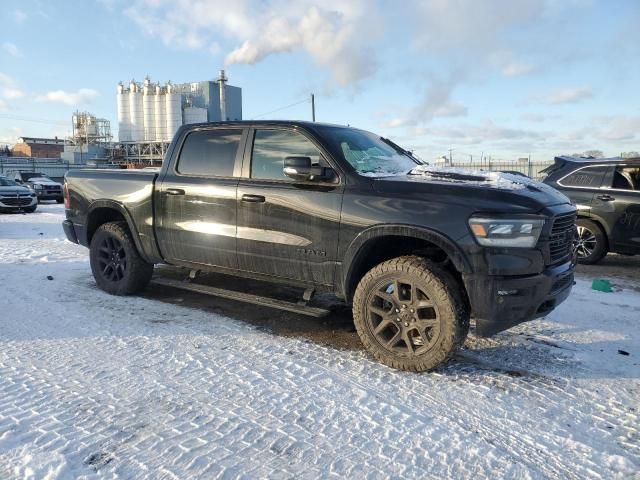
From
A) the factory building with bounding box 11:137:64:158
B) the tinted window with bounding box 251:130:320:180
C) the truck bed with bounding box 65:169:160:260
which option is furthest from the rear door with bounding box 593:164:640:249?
the factory building with bounding box 11:137:64:158

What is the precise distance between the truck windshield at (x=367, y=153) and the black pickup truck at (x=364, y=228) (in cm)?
2

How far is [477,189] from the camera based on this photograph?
11.7ft

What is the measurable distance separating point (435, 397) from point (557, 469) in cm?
90

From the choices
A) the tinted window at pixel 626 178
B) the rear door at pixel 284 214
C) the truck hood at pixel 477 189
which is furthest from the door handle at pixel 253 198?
the tinted window at pixel 626 178

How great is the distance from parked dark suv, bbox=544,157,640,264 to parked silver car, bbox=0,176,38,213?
1594cm

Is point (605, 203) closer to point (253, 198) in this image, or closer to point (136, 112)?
point (253, 198)

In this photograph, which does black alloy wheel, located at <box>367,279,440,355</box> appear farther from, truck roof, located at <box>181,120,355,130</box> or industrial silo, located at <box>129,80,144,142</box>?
industrial silo, located at <box>129,80,144,142</box>

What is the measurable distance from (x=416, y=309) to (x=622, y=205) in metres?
5.90

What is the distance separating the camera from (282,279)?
14.6 ft

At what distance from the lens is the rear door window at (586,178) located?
8.27 metres

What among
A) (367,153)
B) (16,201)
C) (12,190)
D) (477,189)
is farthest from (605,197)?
(12,190)

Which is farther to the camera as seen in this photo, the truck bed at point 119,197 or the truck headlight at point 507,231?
the truck bed at point 119,197

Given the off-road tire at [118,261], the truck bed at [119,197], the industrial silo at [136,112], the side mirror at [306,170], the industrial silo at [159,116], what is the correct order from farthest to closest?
the industrial silo at [136,112] < the industrial silo at [159,116] < the off-road tire at [118,261] < the truck bed at [119,197] < the side mirror at [306,170]

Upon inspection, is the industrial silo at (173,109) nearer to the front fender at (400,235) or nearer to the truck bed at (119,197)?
the truck bed at (119,197)
